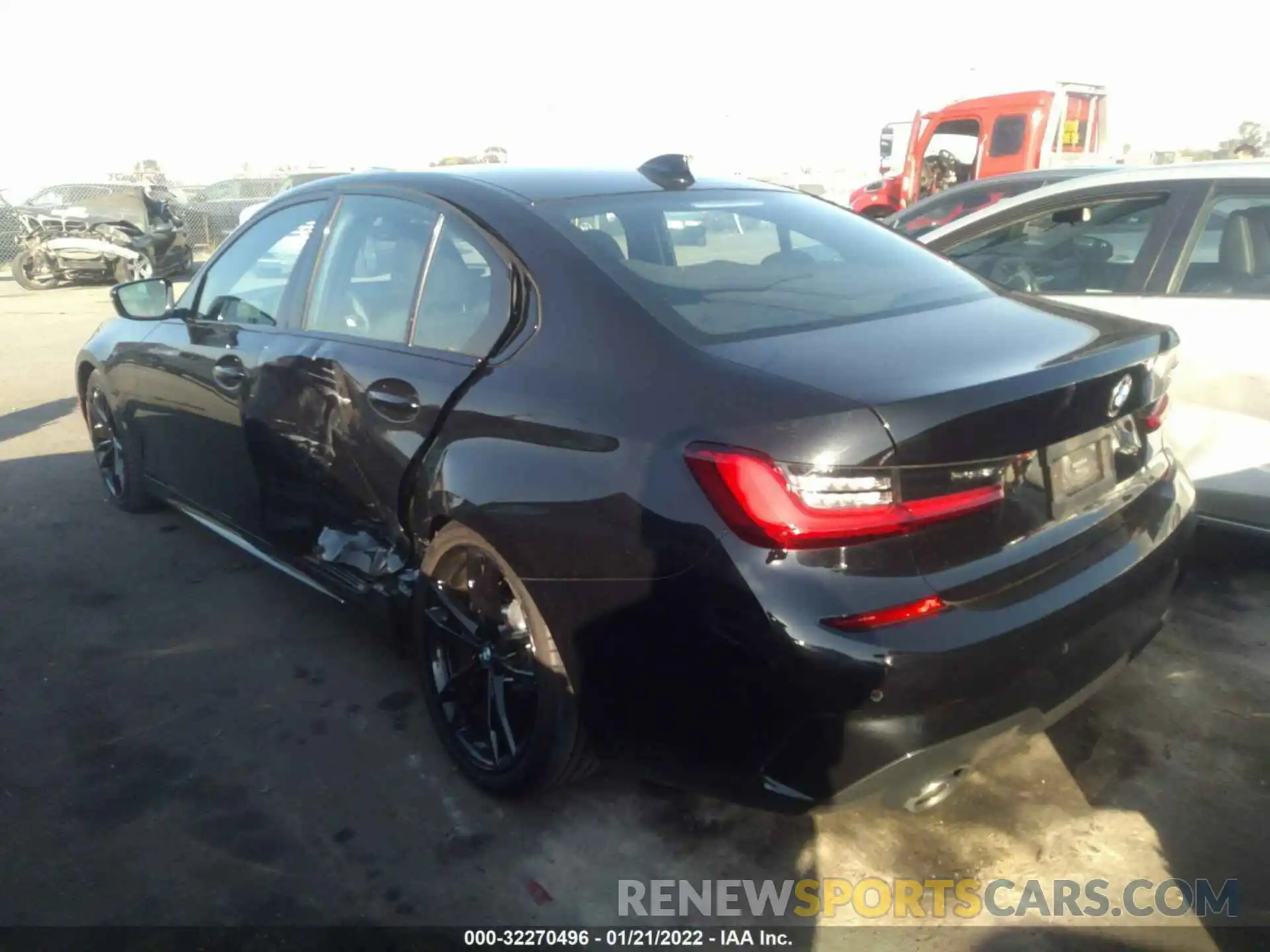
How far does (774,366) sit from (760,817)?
4.21 feet

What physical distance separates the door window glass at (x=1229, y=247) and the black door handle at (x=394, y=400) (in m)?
3.07

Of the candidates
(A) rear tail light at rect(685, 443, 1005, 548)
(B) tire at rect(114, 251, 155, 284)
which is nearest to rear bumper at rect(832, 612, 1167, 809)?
(A) rear tail light at rect(685, 443, 1005, 548)

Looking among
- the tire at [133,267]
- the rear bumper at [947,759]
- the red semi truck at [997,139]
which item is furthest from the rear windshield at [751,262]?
the tire at [133,267]

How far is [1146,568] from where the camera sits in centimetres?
246

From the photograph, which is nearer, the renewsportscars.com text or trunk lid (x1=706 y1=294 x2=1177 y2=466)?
trunk lid (x1=706 y1=294 x2=1177 y2=466)

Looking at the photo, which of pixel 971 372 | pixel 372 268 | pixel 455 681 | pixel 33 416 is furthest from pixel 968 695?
pixel 33 416

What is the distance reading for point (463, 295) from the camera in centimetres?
284

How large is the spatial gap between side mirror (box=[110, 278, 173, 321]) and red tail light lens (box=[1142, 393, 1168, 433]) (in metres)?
3.85

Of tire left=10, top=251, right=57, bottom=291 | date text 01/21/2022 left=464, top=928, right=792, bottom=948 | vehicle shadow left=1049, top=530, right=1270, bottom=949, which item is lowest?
tire left=10, top=251, right=57, bottom=291

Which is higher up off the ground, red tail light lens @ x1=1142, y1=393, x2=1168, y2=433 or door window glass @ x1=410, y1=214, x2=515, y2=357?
door window glass @ x1=410, y1=214, x2=515, y2=357

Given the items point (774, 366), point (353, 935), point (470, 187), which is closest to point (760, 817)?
point (353, 935)

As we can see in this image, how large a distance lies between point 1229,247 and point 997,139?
10763mm

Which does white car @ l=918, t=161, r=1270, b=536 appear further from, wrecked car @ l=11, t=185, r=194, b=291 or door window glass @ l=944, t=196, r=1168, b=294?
wrecked car @ l=11, t=185, r=194, b=291

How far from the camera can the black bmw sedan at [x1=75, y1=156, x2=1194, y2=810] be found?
201 centimetres
